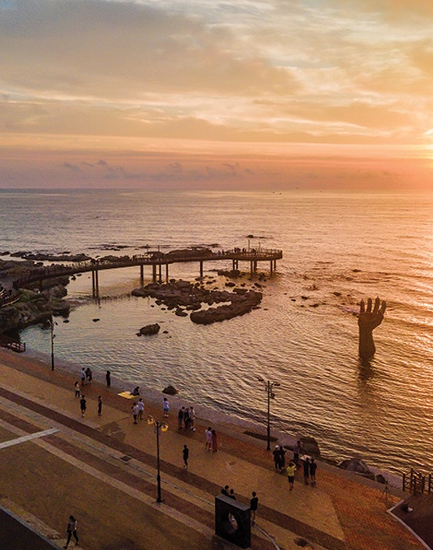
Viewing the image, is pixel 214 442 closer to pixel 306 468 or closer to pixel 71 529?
pixel 306 468

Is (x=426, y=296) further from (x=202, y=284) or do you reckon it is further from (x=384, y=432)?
(x=384, y=432)

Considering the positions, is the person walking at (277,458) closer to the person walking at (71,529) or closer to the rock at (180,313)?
the person walking at (71,529)

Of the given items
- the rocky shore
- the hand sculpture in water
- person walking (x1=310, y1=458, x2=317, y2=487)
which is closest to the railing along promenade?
the rocky shore

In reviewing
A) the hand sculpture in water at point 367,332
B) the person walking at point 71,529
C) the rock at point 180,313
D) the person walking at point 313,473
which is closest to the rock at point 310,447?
the person walking at point 313,473

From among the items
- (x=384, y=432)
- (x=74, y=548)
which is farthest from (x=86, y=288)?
(x=74, y=548)

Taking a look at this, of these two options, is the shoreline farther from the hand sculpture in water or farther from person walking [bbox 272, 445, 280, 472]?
the hand sculpture in water
